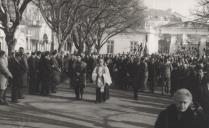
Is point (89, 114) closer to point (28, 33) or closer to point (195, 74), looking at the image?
point (195, 74)

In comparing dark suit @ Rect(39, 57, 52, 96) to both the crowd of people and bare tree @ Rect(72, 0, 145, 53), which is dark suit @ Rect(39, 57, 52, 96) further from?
bare tree @ Rect(72, 0, 145, 53)

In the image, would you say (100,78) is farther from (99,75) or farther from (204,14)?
(204,14)

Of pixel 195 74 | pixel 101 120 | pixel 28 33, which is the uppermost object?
pixel 28 33

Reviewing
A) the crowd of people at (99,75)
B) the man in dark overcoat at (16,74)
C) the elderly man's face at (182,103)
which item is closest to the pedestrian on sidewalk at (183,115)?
the elderly man's face at (182,103)

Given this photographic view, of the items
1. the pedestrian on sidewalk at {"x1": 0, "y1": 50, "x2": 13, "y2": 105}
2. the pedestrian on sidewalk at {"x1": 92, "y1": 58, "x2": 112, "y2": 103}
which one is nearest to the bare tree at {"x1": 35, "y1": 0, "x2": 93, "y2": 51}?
the pedestrian on sidewalk at {"x1": 92, "y1": 58, "x2": 112, "y2": 103}

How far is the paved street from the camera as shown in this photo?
38.2 ft

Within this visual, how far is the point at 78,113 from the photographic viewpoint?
44.4ft

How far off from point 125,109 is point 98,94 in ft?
6.01

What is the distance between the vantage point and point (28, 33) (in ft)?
193

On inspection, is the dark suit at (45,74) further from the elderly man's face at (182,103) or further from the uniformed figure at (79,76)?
the elderly man's face at (182,103)

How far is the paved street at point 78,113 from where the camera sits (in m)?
11.6

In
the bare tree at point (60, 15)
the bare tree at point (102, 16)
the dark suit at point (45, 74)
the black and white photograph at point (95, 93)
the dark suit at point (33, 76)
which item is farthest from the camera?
the bare tree at point (102, 16)

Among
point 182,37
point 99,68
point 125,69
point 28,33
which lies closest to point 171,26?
point 182,37

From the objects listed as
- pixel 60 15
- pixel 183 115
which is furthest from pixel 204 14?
pixel 183 115
